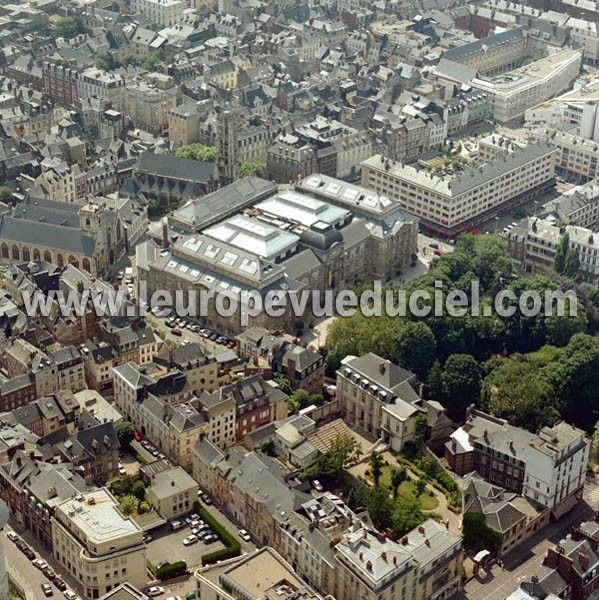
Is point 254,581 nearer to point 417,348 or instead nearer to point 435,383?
point 435,383

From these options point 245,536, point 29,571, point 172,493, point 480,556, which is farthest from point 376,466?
point 29,571

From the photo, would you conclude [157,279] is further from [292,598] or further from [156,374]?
[292,598]

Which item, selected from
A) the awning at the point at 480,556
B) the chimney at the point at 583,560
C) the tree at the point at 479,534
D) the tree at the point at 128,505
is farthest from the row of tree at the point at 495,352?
the tree at the point at 128,505

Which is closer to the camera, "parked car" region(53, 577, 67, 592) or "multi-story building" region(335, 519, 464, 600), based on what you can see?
"multi-story building" region(335, 519, 464, 600)

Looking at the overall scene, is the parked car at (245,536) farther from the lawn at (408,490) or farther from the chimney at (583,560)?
the chimney at (583,560)

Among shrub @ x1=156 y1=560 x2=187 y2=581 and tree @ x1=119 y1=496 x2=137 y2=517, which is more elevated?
tree @ x1=119 y1=496 x2=137 y2=517

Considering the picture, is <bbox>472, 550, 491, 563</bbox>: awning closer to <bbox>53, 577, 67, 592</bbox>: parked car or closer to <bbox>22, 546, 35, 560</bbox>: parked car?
<bbox>53, 577, 67, 592</bbox>: parked car

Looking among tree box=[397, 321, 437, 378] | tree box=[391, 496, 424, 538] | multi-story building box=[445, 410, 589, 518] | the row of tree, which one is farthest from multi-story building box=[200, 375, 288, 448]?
tree box=[391, 496, 424, 538]
